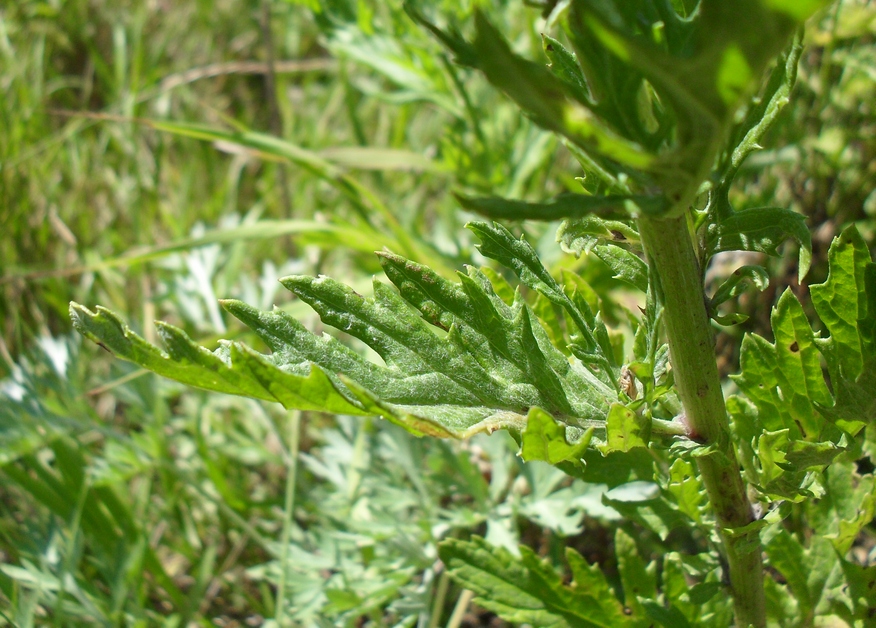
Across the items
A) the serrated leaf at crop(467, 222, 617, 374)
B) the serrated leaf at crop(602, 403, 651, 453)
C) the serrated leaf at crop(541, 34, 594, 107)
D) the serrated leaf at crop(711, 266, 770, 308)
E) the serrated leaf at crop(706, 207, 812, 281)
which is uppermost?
the serrated leaf at crop(541, 34, 594, 107)

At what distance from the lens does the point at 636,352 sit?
0.93 meters

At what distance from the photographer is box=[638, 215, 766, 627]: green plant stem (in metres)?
0.80

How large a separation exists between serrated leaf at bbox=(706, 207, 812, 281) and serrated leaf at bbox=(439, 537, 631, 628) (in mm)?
568

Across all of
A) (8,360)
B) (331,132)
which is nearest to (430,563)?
(8,360)

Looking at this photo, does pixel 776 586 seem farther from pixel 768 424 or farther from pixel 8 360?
pixel 8 360

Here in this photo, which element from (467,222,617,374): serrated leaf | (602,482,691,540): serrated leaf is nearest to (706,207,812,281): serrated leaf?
(467,222,617,374): serrated leaf

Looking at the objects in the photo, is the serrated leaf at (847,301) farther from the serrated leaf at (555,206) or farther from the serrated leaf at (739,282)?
the serrated leaf at (555,206)

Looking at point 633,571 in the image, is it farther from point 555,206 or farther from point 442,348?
point 555,206

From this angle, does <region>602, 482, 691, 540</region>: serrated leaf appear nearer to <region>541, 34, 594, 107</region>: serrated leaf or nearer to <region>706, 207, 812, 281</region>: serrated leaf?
<region>706, 207, 812, 281</region>: serrated leaf

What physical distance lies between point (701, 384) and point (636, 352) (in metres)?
0.09

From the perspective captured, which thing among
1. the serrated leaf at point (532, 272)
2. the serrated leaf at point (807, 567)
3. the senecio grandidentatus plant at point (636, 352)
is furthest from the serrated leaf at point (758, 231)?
the serrated leaf at point (807, 567)

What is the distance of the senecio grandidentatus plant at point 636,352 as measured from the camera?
2.29 ft

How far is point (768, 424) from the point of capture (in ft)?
3.34

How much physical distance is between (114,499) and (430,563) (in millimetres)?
823
